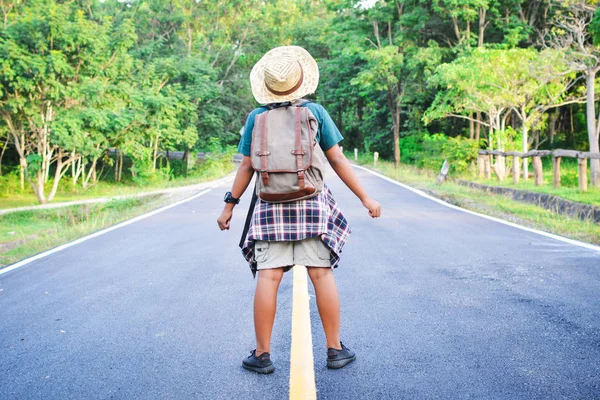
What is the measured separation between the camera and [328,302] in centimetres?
375

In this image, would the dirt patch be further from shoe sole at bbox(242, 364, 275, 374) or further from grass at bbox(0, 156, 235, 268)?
shoe sole at bbox(242, 364, 275, 374)

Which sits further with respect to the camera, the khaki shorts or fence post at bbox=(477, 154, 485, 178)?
fence post at bbox=(477, 154, 485, 178)

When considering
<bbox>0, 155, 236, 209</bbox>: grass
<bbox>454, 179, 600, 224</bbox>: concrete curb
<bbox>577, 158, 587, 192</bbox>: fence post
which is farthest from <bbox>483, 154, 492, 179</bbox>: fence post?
<bbox>0, 155, 236, 209</bbox>: grass

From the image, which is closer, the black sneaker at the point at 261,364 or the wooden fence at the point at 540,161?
the black sneaker at the point at 261,364

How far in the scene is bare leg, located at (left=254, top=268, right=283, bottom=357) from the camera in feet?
12.1

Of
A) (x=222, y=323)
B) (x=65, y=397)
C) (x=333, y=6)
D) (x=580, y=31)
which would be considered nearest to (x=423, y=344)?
(x=222, y=323)

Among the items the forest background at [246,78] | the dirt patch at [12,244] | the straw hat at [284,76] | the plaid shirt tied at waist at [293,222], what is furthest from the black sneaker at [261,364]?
the forest background at [246,78]

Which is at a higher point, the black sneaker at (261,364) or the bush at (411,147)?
the bush at (411,147)

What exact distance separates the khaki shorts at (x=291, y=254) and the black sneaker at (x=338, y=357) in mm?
513

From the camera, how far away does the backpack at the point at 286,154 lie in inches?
138

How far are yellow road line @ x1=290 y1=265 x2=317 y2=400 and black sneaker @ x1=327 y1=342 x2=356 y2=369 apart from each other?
0.36 feet

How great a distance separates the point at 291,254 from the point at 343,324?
1.15m

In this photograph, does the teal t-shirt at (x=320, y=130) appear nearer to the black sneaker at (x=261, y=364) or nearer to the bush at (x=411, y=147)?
the black sneaker at (x=261, y=364)

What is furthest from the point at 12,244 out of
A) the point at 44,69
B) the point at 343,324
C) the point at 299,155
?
the point at 44,69
